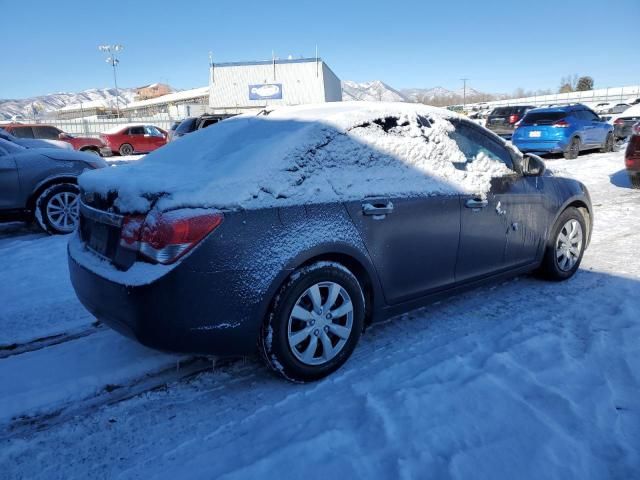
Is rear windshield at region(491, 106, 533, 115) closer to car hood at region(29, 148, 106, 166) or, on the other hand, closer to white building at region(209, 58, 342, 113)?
car hood at region(29, 148, 106, 166)

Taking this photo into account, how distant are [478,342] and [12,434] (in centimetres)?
278

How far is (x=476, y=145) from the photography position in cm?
378

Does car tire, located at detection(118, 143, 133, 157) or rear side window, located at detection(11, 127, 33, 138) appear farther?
car tire, located at detection(118, 143, 133, 157)

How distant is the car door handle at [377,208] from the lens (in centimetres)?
288

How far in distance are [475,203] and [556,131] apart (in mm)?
11599

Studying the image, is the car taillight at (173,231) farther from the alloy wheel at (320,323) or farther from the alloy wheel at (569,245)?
the alloy wheel at (569,245)

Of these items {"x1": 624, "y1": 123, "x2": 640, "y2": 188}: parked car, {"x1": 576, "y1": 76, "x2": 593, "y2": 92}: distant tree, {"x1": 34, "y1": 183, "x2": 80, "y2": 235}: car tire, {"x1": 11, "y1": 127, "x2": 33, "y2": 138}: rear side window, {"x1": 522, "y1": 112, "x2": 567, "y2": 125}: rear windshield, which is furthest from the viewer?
{"x1": 576, "y1": 76, "x2": 593, "y2": 92}: distant tree

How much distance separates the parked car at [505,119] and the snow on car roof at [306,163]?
16276 millimetres

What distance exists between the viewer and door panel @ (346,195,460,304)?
293 centimetres

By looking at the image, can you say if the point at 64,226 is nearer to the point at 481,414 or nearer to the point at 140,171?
the point at 140,171

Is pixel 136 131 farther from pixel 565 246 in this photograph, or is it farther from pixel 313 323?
pixel 313 323

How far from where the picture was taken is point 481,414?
2.44 m

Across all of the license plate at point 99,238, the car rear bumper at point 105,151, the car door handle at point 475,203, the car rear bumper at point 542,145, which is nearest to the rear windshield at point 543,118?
the car rear bumper at point 542,145

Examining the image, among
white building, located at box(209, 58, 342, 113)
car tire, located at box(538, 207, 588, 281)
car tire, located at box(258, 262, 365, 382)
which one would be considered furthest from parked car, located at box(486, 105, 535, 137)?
white building, located at box(209, 58, 342, 113)
